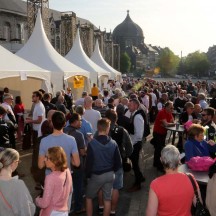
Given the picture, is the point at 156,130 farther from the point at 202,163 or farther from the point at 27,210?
the point at 27,210

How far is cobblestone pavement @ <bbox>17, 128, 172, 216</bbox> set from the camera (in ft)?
20.1

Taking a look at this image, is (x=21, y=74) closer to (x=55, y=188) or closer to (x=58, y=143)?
(x=58, y=143)

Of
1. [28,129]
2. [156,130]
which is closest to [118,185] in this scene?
[156,130]

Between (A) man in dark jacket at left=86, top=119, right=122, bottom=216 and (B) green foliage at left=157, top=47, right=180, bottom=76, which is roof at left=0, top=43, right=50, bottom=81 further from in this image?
(B) green foliage at left=157, top=47, right=180, bottom=76

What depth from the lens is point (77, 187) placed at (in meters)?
5.73

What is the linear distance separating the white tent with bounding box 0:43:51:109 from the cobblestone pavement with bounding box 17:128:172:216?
3.10 meters

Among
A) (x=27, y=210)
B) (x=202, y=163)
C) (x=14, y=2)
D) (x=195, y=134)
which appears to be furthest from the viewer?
(x=14, y=2)

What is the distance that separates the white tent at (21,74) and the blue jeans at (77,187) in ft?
21.9

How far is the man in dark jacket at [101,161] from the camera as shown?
4.93 meters

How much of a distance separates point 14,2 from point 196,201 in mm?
54964

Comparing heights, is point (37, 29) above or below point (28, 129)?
above

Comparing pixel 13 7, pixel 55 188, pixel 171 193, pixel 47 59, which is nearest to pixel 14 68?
pixel 47 59

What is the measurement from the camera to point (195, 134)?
5.31 meters

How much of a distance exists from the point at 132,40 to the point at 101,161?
145934 millimetres
